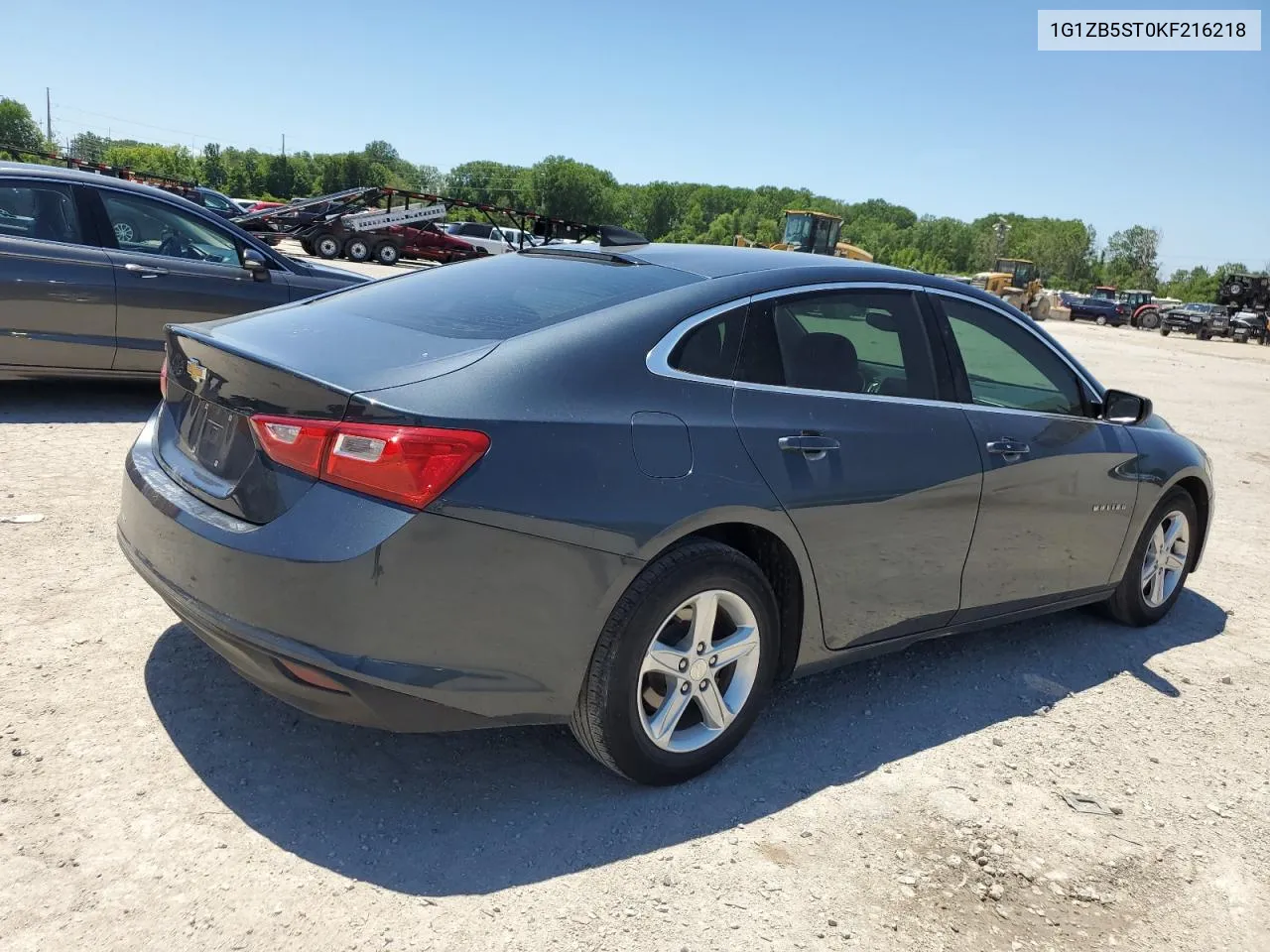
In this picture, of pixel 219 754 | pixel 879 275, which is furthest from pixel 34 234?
pixel 879 275

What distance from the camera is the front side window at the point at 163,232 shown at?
22.5 ft

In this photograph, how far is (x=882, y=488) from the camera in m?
3.35

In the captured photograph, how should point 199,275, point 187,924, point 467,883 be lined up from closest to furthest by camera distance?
point 187,924
point 467,883
point 199,275

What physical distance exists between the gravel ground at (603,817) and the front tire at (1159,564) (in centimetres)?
60

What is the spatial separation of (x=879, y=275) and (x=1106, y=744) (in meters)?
1.93

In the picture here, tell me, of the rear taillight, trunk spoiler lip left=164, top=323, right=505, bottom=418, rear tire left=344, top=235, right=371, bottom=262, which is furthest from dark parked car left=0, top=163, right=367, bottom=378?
rear tire left=344, top=235, right=371, bottom=262

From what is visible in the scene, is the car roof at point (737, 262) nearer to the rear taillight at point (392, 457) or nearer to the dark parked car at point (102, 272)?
the rear taillight at point (392, 457)

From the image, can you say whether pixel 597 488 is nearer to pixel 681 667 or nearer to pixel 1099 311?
pixel 681 667

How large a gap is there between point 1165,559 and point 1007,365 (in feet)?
5.12

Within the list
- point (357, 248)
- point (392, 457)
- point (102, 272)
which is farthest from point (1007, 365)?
point (357, 248)

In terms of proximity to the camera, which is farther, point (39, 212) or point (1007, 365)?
point (39, 212)

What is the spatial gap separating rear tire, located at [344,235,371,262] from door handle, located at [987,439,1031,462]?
30274mm

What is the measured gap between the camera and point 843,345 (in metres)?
3.52

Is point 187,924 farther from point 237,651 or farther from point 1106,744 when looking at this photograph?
point 1106,744
